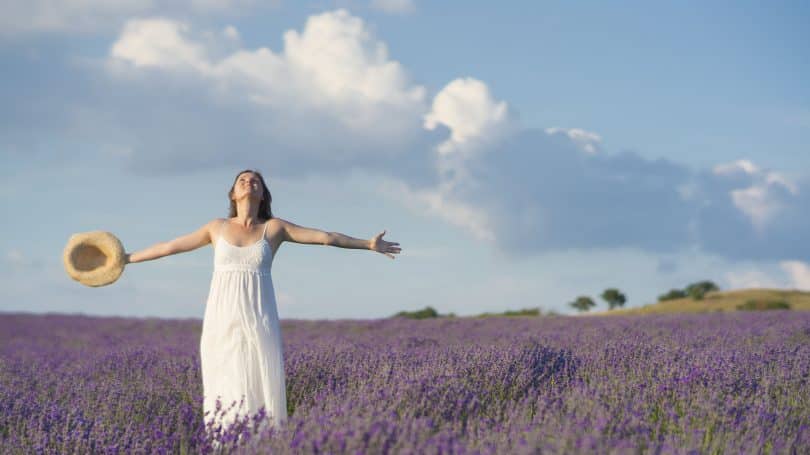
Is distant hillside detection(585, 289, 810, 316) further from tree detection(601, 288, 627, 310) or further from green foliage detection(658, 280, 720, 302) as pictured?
tree detection(601, 288, 627, 310)

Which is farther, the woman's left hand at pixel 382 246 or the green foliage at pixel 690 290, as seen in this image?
the green foliage at pixel 690 290

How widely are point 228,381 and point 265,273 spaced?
62cm

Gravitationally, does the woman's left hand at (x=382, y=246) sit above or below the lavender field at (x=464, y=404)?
above

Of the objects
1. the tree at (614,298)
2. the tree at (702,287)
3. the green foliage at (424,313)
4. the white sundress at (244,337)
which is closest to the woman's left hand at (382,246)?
the white sundress at (244,337)

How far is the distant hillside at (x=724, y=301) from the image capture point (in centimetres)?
1992

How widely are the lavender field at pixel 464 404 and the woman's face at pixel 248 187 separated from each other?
1.19 meters

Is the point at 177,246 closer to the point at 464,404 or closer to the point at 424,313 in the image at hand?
the point at 464,404

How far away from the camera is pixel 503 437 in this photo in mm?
2902

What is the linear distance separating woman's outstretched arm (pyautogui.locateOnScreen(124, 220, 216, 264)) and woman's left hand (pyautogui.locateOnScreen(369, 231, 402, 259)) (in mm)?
966

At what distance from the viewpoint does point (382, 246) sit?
4414 millimetres

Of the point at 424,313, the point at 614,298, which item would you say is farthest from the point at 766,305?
the point at 614,298

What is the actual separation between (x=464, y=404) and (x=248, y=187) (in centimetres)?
172

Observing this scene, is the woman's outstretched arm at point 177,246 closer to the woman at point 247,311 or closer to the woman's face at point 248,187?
the woman at point 247,311

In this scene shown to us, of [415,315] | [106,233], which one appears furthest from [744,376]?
[415,315]
